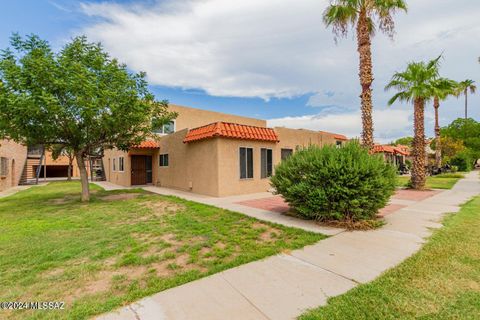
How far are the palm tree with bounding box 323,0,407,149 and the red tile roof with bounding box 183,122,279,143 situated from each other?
5.26 meters

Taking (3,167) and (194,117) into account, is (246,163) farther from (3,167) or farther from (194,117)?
(3,167)

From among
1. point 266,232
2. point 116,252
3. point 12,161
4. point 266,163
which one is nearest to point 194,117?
point 266,163

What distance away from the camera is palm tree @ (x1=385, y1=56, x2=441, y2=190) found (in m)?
13.2

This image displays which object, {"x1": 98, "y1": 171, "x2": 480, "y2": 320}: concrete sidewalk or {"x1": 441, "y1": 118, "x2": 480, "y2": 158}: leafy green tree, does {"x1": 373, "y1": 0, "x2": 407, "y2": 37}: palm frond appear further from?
{"x1": 441, "y1": 118, "x2": 480, "y2": 158}: leafy green tree

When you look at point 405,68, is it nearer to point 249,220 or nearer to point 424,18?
point 424,18

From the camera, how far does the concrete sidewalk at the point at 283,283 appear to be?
100 inches

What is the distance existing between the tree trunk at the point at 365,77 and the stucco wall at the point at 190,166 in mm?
6476

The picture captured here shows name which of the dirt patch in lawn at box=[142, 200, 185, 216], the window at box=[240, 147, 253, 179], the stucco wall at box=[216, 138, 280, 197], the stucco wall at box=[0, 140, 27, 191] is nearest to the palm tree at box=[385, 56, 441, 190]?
the stucco wall at box=[216, 138, 280, 197]

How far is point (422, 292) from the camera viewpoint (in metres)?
2.85

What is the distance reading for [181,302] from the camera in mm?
2723

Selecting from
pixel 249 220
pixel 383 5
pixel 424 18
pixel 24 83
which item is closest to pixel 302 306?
pixel 249 220

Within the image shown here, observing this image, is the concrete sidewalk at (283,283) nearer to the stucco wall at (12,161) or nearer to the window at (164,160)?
the window at (164,160)

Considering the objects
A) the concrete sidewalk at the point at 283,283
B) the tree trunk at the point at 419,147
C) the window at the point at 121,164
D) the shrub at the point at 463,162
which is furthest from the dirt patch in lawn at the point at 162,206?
the shrub at the point at 463,162

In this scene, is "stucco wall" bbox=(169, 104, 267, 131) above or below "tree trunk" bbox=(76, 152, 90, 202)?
above
